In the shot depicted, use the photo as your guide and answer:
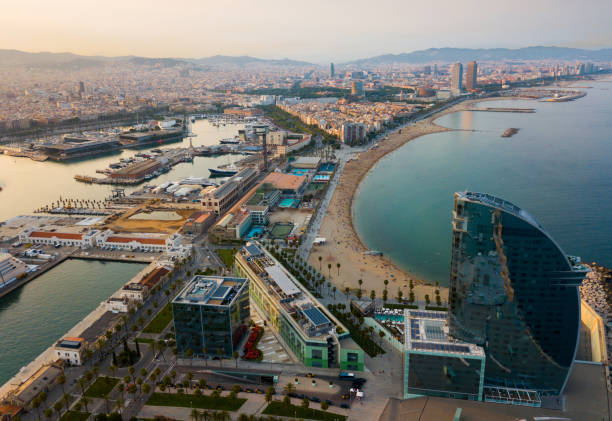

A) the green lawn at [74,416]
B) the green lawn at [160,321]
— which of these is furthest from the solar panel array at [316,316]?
the green lawn at [74,416]

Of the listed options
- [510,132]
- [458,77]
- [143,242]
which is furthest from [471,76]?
[143,242]

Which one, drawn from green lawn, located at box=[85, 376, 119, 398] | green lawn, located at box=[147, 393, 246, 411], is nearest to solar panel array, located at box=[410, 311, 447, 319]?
green lawn, located at box=[147, 393, 246, 411]

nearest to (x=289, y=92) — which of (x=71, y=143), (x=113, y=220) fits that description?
(x=71, y=143)

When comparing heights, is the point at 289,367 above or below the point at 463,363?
below

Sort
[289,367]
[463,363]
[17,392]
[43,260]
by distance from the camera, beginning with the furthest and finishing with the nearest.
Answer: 1. [43,260]
2. [289,367]
3. [17,392]
4. [463,363]

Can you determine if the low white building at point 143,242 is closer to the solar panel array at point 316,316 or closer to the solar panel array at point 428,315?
the solar panel array at point 316,316

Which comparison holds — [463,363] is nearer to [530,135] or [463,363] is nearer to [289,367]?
[289,367]
